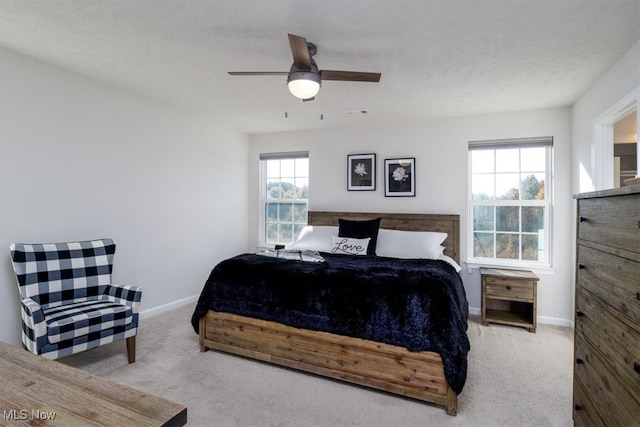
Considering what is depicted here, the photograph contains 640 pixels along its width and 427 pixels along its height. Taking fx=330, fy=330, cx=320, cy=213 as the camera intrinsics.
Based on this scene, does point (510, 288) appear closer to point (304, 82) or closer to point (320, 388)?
point (320, 388)

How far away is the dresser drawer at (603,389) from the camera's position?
1.22 m

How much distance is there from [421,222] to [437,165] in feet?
2.50

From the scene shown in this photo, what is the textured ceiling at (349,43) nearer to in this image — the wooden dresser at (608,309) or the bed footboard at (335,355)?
the wooden dresser at (608,309)

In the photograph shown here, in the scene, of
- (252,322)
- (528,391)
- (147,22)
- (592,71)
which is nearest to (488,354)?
(528,391)

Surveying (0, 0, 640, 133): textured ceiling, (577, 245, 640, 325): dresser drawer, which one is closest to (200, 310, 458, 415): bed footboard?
(577, 245, 640, 325): dresser drawer

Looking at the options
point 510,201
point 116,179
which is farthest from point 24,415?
point 510,201

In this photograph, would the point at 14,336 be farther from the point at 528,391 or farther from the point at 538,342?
the point at 538,342

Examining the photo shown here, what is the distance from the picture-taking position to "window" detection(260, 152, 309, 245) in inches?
203

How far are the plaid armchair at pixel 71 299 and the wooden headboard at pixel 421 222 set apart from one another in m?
2.73

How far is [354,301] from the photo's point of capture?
7.88 feet

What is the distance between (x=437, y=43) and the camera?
7.71 feet

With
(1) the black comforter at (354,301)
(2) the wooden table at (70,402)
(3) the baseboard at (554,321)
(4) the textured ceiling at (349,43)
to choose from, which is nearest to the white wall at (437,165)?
(3) the baseboard at (554,321)

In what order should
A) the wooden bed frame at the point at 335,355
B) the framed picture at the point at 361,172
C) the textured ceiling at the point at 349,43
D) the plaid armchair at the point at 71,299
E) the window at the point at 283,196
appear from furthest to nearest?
the window at the point at 283,196 → the framed picture at the point at 361,172 → the plaid armchair at the point at 71,299 → the wooden bed frame at the point at 335,355 → the textured ceiling at the point at 349,43

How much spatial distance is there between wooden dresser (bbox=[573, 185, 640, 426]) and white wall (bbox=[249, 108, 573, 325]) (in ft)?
7.49
